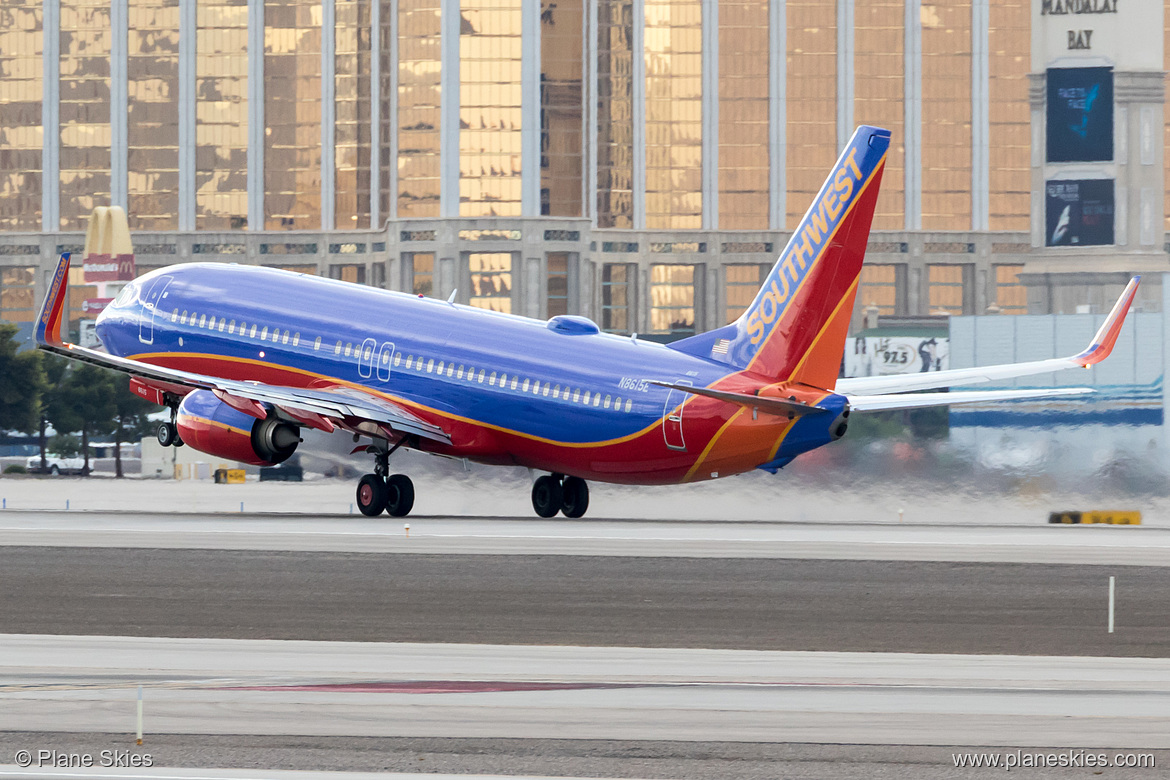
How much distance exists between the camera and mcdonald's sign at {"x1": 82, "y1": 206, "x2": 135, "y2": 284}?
162500mm

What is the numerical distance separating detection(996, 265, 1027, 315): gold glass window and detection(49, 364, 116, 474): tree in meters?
117

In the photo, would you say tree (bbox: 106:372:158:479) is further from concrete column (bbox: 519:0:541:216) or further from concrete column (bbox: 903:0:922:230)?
concrete column (bbox: 903:0:922:230)

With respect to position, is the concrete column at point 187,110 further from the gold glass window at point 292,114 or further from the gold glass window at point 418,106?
the gold glass window at point 418,106

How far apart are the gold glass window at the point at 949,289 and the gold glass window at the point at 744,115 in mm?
21369

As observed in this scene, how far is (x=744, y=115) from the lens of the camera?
7470 inches

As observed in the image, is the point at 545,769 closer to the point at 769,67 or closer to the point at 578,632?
the point at 578,632

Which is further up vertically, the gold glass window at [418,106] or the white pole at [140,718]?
the gold glass window at [418,106]

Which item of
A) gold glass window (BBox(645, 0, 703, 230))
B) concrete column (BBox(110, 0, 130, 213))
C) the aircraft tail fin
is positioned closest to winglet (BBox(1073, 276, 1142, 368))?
the aircraft tail fin

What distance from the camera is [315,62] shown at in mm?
190000

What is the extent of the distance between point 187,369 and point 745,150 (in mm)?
143929

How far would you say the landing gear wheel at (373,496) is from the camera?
160 ft

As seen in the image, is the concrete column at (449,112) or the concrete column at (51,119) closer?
the concrete column at (449,112)

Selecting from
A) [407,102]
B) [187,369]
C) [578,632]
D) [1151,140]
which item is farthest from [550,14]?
[578,632]

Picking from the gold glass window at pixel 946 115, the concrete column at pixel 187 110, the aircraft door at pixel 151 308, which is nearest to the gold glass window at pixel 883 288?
the gold glass window at pixel 946 115
